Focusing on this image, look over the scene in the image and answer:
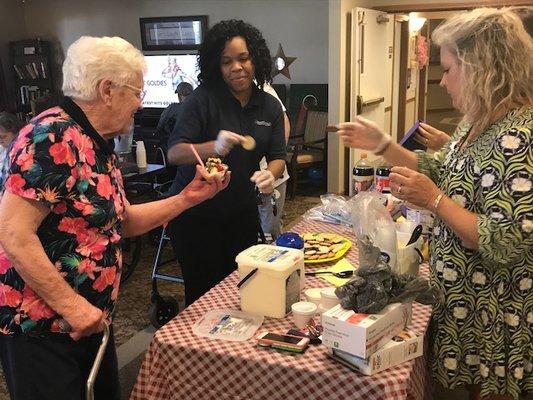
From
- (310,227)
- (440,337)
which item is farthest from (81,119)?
(310,227)

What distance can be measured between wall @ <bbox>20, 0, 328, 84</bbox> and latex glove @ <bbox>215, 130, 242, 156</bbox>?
4647mm

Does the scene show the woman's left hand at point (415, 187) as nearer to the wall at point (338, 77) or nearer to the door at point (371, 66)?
the door at point (371, 66)

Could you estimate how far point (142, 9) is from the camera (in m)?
7.00

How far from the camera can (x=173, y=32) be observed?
6.89 meters

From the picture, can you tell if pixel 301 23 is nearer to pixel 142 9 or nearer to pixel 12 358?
pixel 142 9

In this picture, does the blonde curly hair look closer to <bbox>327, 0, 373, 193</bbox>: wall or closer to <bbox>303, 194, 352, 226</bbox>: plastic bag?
<bbox>303, 194, 352, 226</bbox>: plastic bag

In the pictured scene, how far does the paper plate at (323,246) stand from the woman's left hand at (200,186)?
40 centimetres

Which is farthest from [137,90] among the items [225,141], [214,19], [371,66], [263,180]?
[214,19]

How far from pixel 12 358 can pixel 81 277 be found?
0.26m

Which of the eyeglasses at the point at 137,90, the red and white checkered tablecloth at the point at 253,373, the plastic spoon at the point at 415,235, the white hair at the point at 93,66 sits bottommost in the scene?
the red and white checkered tablecloth at the point at 253,373

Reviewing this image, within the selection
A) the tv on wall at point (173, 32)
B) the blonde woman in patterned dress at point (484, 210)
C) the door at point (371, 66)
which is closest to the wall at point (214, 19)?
the tv on wall at point (173, 32)

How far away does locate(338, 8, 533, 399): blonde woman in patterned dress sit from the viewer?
1188mm

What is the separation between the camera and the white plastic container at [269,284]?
4.63 ft

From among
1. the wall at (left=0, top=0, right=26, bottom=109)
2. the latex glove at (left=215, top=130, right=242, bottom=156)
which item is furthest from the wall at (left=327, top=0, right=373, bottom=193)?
the wall at (left=0, top=0, right=26, bottom=109)
